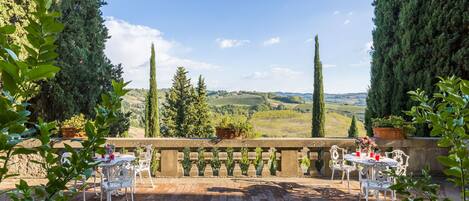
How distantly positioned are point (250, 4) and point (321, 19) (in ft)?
14.2

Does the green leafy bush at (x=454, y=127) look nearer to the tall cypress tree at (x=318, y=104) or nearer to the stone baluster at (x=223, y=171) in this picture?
the stone baluster at (x=223, y=171)

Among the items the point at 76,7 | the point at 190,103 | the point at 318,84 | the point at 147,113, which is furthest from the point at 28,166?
the point at 190,103

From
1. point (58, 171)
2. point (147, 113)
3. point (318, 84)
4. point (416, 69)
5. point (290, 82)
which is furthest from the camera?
point (290, 82)

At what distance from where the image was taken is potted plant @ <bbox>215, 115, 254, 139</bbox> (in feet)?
22.0

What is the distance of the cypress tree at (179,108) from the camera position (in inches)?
888

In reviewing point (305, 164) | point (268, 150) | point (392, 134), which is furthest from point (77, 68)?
point (392, 134)

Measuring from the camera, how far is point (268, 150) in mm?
6840

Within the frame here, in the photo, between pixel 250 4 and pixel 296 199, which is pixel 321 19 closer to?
pixel 250 4

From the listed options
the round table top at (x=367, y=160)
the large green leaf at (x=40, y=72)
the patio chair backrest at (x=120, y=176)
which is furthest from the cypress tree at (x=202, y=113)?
the large green leaf at (x=40, y=72)

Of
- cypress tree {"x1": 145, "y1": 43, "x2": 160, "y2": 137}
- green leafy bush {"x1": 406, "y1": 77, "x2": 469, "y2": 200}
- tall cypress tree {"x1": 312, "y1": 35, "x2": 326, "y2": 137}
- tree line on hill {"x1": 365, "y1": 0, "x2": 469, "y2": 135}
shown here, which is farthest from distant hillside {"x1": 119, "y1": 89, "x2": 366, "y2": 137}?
green leafy bush {"x1": 406, "y1": 77, "x2": 469, "y2": 200}

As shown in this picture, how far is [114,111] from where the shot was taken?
31.5 inches

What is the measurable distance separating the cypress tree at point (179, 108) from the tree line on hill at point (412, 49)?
47.9 ft

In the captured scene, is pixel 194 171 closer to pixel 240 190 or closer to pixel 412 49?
pixel 240 190

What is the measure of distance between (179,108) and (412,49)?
17.3 metres
